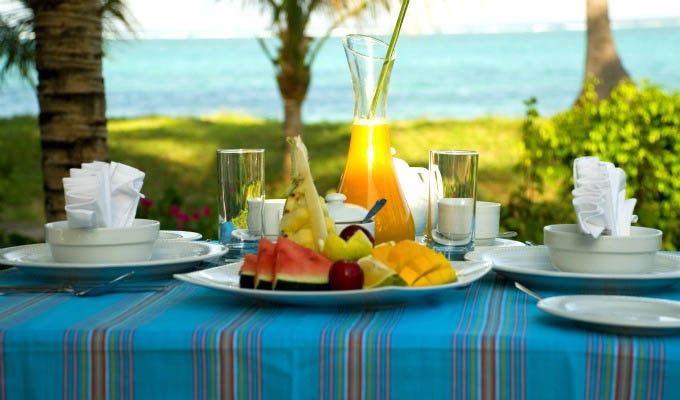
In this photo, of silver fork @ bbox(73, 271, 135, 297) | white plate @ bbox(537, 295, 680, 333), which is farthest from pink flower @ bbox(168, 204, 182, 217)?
white plate @ bbox(537, 295, 680, 333)

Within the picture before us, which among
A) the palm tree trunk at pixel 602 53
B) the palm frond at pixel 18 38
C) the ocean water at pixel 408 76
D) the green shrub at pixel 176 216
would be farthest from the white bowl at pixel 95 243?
the ocean water at pixel 408 76

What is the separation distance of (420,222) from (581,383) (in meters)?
1.06

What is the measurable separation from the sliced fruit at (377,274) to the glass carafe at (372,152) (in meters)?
0.47

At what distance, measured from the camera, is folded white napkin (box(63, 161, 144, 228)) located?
1794 mm

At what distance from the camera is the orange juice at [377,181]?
80.5 inches

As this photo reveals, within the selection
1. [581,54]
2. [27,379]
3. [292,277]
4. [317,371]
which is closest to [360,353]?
[317,371]

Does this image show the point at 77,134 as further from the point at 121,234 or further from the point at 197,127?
the point at 197,127

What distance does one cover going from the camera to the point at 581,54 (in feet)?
153

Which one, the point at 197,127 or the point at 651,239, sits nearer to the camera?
the point at 651,239

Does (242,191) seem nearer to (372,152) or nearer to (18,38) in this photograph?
(372,152)

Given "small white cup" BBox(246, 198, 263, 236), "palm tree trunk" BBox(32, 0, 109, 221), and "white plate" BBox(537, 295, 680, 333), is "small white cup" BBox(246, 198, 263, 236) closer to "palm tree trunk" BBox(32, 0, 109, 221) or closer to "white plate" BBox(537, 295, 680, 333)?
"white plate" BBox(537, 295, 680, 333)

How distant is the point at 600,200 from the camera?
1.74 meters

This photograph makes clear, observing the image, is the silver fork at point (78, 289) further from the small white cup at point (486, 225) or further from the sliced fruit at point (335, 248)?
the small white cup at point (486, 225)

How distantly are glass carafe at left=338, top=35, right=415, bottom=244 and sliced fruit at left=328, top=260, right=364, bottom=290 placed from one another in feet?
1.63
